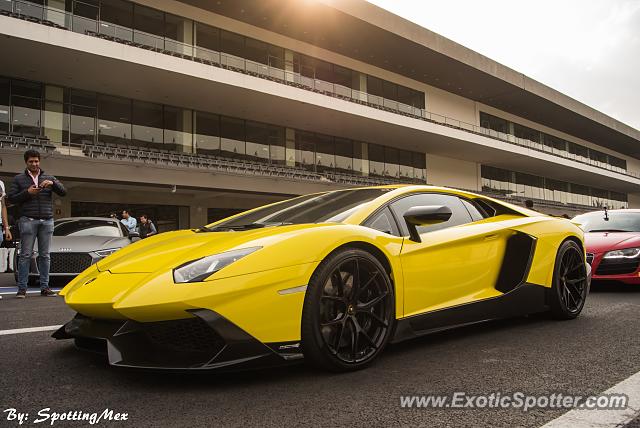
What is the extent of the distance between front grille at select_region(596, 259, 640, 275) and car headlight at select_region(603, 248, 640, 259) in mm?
38

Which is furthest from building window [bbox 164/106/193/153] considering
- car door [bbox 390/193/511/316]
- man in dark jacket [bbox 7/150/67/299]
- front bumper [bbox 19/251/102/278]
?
car door [bbox 390/193/511/316]

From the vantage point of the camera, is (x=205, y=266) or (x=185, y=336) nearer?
(x=185, y=336)

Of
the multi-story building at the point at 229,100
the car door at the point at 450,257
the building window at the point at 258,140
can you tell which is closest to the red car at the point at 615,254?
the car door at the point at 450,257

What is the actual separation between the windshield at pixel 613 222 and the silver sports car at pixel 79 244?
6.48 meters

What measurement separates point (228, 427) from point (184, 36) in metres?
21.5

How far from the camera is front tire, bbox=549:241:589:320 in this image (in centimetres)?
374

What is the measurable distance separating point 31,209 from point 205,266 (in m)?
4.44

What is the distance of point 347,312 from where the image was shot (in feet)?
8.04

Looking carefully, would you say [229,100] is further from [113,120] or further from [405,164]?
[405,164]

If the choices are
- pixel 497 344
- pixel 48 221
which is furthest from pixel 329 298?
pixel 48 221

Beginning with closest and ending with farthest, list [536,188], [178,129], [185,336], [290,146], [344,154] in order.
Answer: [185,336], [178,129], [290,146], [344,154], [536,188]

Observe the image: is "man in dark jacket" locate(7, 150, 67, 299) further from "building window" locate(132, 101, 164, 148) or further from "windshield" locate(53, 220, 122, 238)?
"building window" locate(132, 101, 164, 148)

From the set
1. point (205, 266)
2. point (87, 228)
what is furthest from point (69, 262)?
point (205, 266)

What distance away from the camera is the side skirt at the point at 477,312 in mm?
2732
